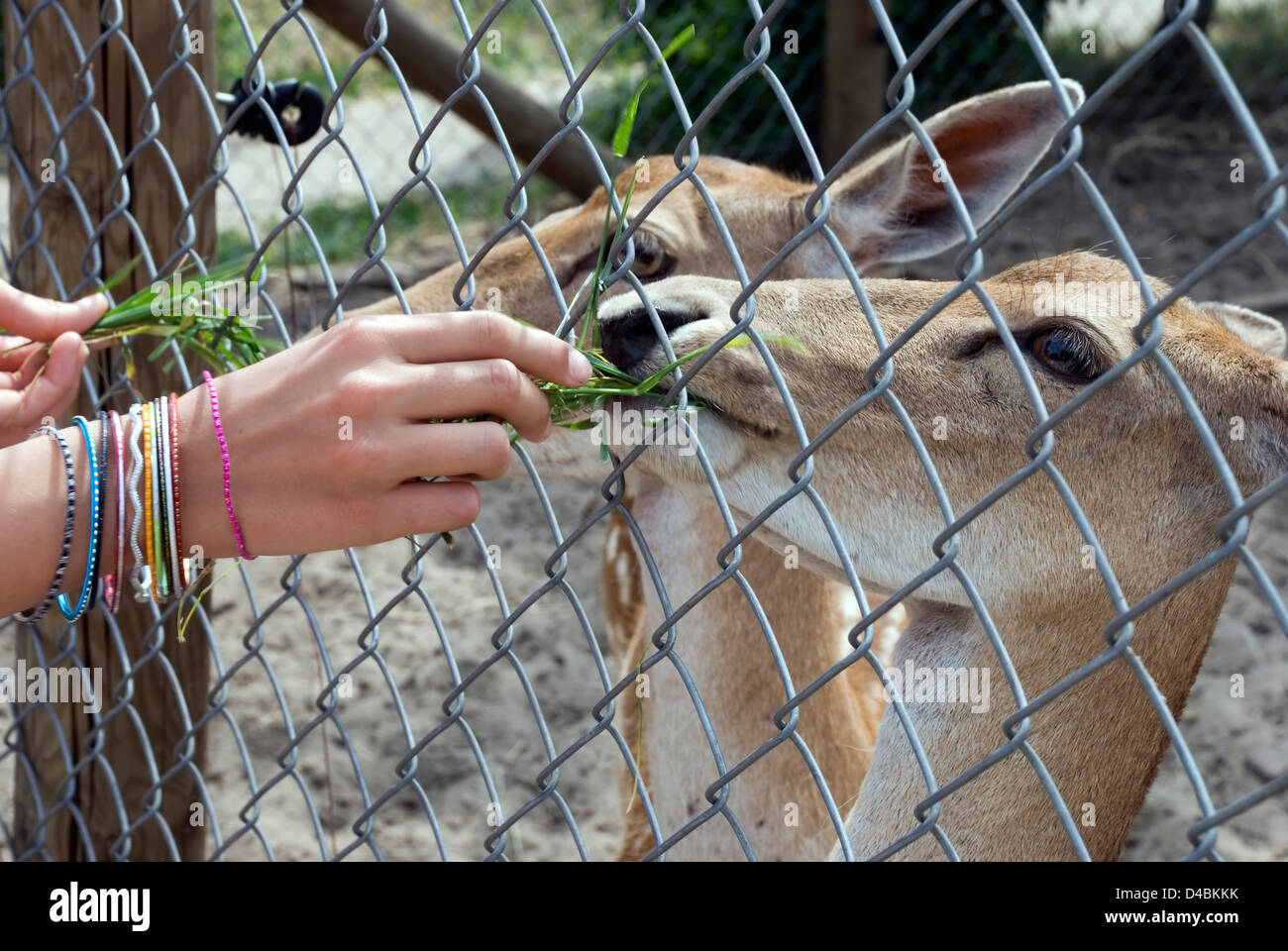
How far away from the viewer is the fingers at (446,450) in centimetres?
139

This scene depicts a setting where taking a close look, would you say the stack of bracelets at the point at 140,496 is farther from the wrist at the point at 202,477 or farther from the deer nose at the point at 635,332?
the deer nose at the point at 635,332

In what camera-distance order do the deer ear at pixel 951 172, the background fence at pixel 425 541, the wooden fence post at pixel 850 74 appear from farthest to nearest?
the wooden fence post at pixel 850 74, the deer ear at pixel 951 172, the background fence at pixel 425 541

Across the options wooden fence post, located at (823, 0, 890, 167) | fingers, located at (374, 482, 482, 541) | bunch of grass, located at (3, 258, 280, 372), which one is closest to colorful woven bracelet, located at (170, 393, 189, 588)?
fingers, located at (374, 482, 482, 541)

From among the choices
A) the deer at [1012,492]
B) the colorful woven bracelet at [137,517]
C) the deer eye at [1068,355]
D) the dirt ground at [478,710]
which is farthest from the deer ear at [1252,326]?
the colorful woven bracelet at [137,517]

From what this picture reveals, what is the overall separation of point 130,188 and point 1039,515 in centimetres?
207

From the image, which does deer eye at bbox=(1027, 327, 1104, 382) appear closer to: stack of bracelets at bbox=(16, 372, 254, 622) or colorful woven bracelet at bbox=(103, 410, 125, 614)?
stack of bracelets at bbox=(16, 372, 254, 622)

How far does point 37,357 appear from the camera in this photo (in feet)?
7.29

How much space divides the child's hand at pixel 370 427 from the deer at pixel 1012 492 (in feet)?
1.25

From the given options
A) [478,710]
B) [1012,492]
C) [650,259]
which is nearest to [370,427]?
[1012,492]

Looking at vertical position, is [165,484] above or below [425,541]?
below

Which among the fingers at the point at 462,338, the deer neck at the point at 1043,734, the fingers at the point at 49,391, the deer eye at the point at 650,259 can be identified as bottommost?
the deer neck at the point at 1043,734

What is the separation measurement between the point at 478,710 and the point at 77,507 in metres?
3.01

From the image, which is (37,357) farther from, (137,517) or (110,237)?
(137,517)

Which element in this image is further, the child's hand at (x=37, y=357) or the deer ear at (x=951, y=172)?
the deer ear at (x=951, y=172)
